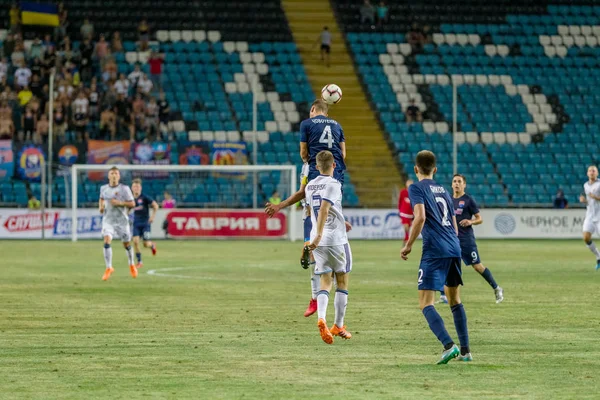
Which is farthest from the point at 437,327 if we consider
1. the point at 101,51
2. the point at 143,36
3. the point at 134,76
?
the point at 143,36

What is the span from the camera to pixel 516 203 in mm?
45844

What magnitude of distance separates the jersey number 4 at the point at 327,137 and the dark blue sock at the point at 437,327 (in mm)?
3867

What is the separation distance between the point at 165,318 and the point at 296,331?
7.62 ft

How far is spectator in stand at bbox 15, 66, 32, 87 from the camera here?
45.4m

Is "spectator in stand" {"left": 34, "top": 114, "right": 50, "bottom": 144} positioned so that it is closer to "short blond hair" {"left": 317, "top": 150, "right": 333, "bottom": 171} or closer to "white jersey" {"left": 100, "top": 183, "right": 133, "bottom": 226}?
"white jersey" {"left": 100, "top": 183, "right": 133, "bottom": 226}

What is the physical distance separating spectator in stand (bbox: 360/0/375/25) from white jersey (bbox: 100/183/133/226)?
32280mm

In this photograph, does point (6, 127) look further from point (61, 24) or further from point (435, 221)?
point (435, 221)

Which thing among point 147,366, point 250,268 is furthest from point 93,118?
point 147,366

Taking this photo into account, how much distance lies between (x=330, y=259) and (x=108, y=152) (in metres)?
31.6

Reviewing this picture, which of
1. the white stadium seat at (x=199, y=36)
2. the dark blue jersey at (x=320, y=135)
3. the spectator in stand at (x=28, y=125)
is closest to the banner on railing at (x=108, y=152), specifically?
the spectator in stand at (x=28, y=125)

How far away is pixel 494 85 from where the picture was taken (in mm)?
52188

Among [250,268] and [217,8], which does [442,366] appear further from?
[217,8]

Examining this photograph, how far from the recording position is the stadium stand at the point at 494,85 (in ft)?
159

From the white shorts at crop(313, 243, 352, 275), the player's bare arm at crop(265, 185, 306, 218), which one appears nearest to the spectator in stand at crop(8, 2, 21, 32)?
the player's bare arm at crop(265, 185, 306, 218)
